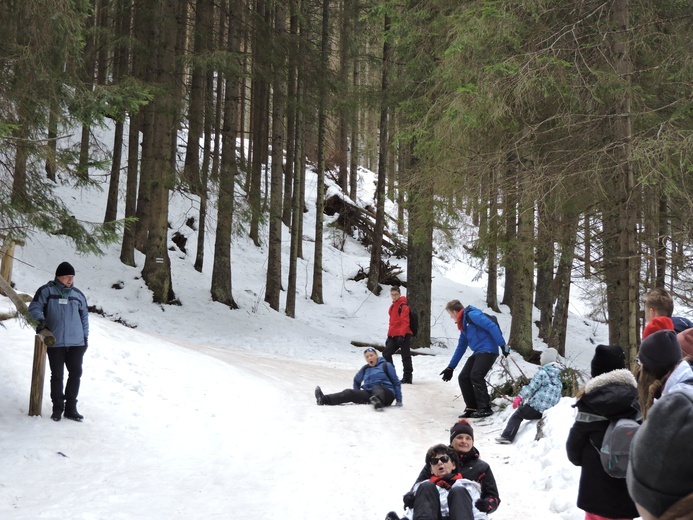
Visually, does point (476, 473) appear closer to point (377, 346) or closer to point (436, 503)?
point (436, 503)

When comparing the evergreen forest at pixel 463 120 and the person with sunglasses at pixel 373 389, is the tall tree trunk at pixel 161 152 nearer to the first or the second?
the evergreen forest at pixel 463 120

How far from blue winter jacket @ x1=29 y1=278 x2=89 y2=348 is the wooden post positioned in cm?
16

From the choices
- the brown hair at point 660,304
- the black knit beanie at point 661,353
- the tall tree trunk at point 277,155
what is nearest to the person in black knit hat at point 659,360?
the black knit beanie at point 661,353

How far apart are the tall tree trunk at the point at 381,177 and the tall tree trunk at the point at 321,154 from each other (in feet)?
5.74

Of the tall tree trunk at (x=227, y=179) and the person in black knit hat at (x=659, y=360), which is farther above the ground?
the tall tree trunk at (x=227, y=179)

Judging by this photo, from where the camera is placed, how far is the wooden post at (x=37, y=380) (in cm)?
766

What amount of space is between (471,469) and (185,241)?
2106cm

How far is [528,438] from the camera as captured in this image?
7789 millimetres

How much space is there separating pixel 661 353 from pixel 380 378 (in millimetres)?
6989

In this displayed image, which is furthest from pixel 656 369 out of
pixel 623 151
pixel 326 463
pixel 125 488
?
pixel 623 151

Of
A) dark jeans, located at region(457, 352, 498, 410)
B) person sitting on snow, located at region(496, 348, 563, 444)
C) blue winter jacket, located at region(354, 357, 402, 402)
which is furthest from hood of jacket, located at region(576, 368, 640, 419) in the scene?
blue winter jacket, located at region(354, 357, 402, 402)

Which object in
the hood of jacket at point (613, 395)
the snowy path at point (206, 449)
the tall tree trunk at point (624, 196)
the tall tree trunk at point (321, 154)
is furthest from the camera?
the tall tree trunk at point (321, 154)

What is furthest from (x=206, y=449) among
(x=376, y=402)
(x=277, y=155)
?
(x=277, y=155)

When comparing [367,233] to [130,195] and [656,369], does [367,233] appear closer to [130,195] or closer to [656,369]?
[130,195]
